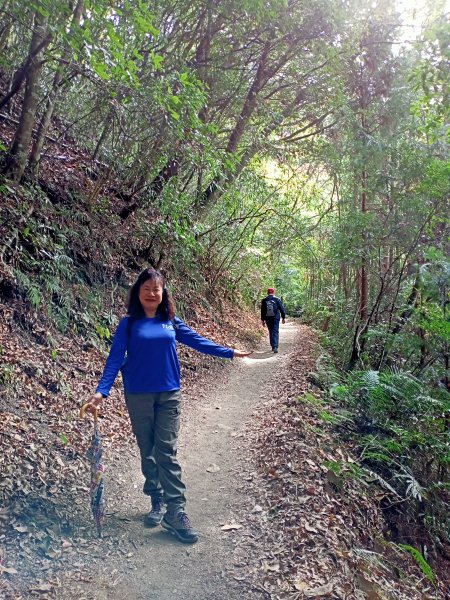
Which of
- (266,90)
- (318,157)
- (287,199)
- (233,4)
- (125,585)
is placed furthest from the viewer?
(287,199)

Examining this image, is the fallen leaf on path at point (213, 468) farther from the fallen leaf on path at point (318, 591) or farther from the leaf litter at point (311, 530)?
the fallen leaf on path at point (318, 591)

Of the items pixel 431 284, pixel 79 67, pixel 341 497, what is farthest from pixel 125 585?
pixel 431 284

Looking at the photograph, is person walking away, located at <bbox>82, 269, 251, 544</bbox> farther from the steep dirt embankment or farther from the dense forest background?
the dense forest background

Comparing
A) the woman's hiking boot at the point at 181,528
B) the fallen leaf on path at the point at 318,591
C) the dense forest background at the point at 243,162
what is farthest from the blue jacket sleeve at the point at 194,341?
the dense forest background at the point at 243,162

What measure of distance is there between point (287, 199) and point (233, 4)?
31.5 feet

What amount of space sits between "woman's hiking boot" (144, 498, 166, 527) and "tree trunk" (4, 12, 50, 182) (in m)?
5.65

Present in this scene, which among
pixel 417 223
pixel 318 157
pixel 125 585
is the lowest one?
pixel 125 585

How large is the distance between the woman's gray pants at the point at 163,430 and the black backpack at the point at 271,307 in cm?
1023

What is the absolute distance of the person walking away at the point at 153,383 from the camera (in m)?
3.98

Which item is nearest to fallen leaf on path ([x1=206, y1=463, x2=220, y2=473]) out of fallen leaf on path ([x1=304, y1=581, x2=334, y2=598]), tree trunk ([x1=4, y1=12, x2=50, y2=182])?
fallen leaf on path ([x1=304, y1=581, x2=334, y2=598])

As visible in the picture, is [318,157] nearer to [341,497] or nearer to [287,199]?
[287,199]

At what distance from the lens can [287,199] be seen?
59.5 ft

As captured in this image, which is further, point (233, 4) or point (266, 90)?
point (266, 90)

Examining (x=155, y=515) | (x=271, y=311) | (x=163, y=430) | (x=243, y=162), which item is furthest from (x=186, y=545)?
(x=243, y=162)
